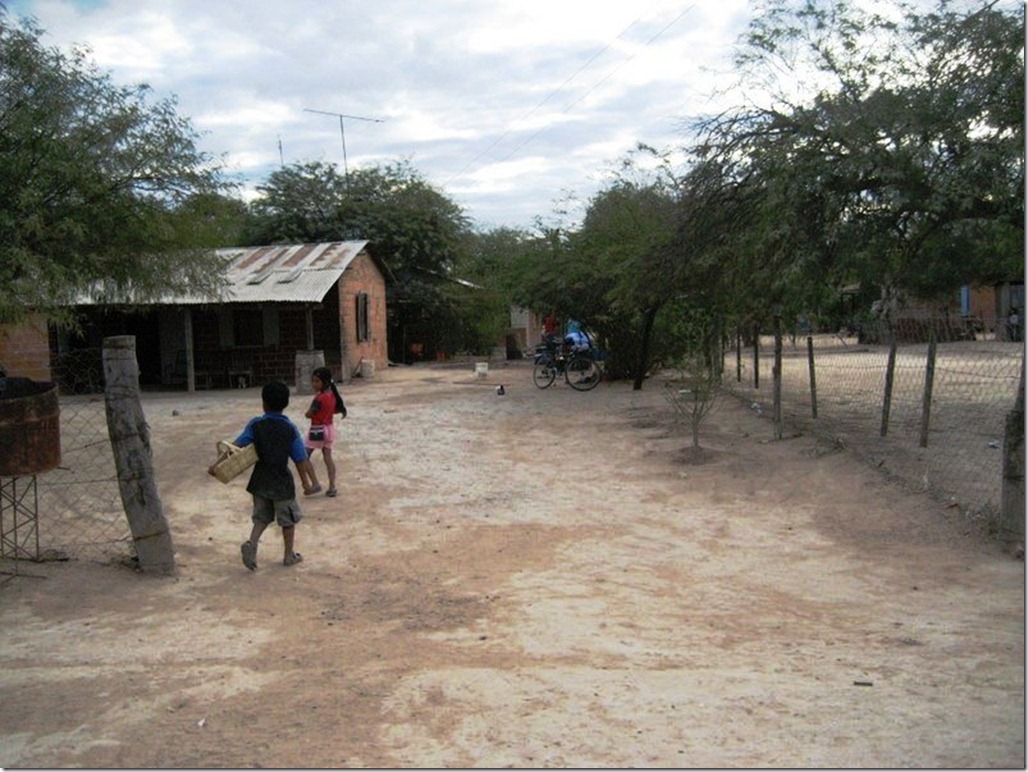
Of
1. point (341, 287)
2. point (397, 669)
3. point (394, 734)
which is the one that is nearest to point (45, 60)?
point (397, 669)

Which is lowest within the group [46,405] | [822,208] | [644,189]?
[46,405]

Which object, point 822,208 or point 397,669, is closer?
point 397,669

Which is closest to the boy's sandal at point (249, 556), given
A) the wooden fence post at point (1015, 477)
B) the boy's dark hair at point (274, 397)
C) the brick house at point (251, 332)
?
the boy's dark hair at point (274, 397)

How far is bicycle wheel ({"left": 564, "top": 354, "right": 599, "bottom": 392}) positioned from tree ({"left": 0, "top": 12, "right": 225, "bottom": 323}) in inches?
389

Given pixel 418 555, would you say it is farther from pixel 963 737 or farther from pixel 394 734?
pixel 963 737

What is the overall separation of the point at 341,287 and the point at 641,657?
21091 mm

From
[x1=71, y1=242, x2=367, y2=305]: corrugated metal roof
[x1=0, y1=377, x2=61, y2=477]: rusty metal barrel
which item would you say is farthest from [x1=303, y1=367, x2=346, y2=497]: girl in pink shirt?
[x1=71, y1=242, x2=367, y2=305]: corrugated metal roof

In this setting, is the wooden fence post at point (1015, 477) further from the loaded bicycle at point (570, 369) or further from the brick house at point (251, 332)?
the brick house at point (251, 332)

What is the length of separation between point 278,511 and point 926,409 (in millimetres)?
6576

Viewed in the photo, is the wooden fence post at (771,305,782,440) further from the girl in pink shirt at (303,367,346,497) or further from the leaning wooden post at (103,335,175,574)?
the leaning wooden post at (103,335,175,574)

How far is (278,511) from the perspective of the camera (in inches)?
266

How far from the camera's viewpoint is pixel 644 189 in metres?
18.1

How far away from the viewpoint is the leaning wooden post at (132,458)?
638 cm

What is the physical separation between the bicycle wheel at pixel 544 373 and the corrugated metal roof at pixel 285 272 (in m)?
5.37
